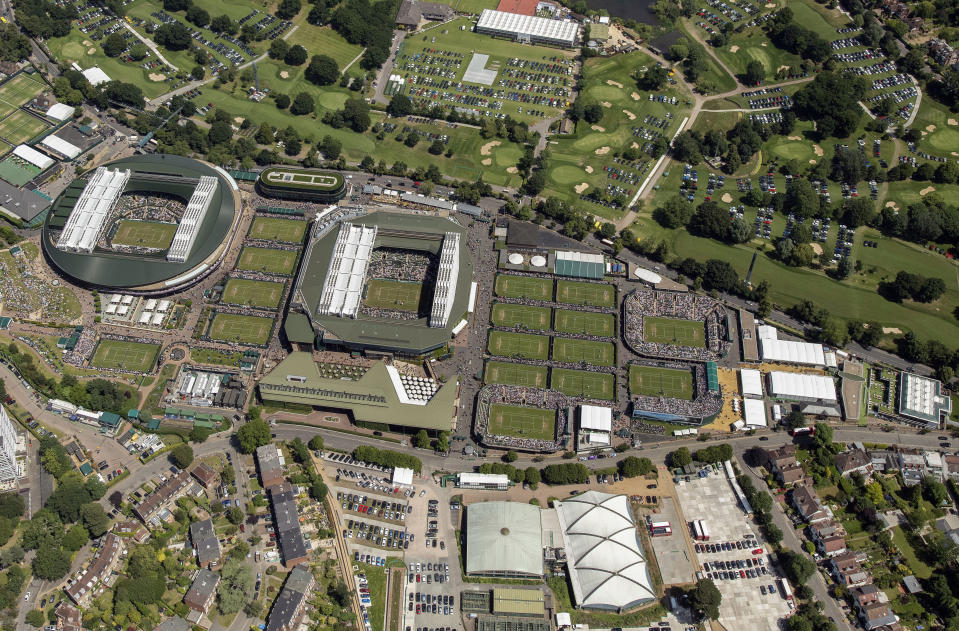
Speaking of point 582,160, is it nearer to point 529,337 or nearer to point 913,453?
point 529,337

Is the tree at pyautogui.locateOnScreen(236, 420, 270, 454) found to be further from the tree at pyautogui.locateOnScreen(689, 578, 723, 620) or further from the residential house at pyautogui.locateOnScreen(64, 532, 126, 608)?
the tree at pyautogui.locateOnScreen(689, 578, 723, 620)

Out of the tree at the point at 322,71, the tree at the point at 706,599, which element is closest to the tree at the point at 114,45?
the tree at the point at 322,71

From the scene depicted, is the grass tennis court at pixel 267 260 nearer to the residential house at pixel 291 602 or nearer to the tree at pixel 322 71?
the tree at pixel 322 71

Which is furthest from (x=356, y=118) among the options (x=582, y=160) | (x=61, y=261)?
(x=61, y=261)

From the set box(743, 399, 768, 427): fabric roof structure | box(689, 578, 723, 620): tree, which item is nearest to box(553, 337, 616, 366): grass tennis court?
box(743, 399, 768, 427): fabric roof structure

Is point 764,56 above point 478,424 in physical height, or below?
above

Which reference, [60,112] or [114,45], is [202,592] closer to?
[60,112]
